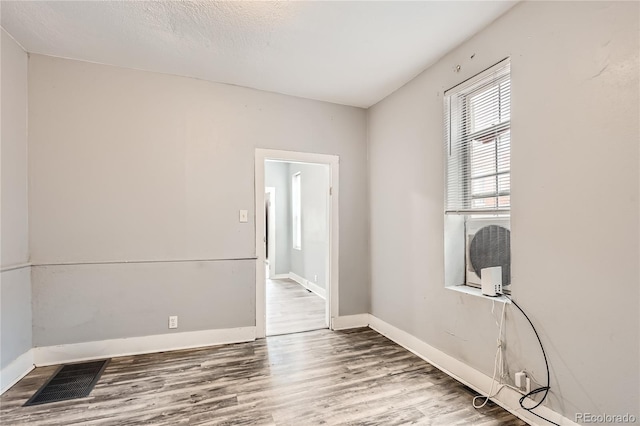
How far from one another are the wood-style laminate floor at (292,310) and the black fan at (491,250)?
2.02 m

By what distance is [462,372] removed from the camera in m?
2.49

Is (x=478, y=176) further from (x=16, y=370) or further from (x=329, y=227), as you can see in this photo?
(x=16, y=370)

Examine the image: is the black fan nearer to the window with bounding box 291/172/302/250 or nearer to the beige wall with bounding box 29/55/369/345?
the beige wall with bounding box 29/55/369/345

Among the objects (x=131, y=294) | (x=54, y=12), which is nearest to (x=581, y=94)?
(x=54, y=12)

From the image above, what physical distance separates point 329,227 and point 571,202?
8.00 ft

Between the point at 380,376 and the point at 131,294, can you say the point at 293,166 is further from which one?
the point at 380,376

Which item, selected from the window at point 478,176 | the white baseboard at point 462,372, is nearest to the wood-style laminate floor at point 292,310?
the white baseboard at point 462,372

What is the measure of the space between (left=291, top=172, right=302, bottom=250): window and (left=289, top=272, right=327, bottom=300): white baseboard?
639 mm

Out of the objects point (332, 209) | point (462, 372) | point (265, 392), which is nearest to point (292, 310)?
point (332, 209)

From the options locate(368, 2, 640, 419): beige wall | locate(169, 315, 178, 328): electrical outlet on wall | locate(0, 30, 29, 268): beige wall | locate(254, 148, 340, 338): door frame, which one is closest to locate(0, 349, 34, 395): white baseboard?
locate(0, 30, 29, 268): beige wall

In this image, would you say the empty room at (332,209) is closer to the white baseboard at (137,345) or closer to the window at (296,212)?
the white baseboard at (137,345)

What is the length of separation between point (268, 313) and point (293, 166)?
3589 mm

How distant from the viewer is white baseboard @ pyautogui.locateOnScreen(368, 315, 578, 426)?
190cm

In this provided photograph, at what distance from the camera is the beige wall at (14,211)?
2.38 meters
